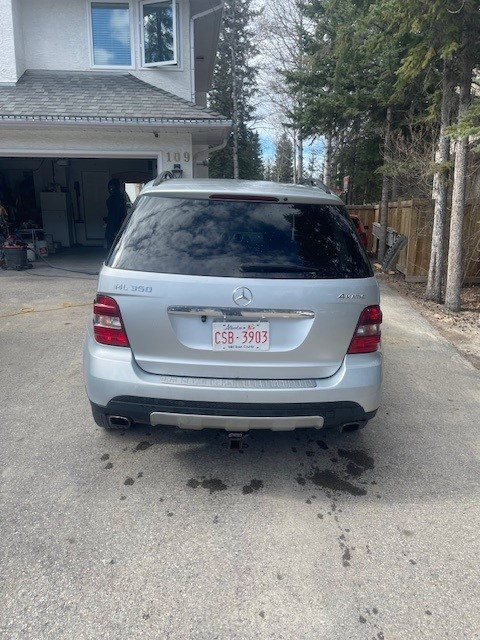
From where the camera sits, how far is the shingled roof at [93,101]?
9648 millimetres

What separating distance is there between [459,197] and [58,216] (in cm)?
1263

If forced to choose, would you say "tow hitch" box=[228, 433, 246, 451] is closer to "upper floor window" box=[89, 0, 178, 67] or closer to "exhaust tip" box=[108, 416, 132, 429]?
"exhaust tip" box=[108, 416, 132, 429]

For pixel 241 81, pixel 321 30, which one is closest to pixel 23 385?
pixel 321 30

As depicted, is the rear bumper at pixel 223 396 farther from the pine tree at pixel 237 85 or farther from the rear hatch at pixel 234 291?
the pine tree at pixel 237 85

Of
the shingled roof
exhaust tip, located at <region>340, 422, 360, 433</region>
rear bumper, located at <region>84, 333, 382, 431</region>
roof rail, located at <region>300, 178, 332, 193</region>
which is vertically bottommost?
exhaust tip, located at <region>340, 422, 360, 433</region>

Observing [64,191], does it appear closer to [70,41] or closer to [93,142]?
[70,41]

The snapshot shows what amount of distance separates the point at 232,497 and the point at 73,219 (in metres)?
15.6

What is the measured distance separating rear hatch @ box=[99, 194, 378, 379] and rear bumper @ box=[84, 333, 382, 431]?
6cm

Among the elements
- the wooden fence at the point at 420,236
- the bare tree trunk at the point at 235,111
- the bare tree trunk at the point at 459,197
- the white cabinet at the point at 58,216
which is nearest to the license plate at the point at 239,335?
the bare tree trunk at the point at 459,197

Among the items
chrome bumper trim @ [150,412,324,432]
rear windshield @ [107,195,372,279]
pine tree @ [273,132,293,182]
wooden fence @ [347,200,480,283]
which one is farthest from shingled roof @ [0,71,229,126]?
pine tree @ [273,132,293,182]

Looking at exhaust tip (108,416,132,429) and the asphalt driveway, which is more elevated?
exhaust tip (108,416,132,429)

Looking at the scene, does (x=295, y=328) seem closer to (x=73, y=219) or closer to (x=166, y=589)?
(x=166, y=589)

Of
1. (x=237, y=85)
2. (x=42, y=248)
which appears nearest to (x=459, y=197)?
(x=42, y=248)

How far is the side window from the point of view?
11.2 m
